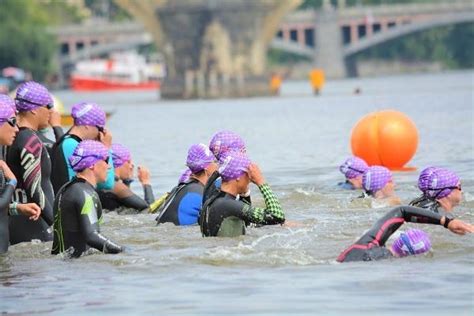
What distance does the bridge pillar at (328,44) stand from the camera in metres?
143

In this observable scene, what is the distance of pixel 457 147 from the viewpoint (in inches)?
1449

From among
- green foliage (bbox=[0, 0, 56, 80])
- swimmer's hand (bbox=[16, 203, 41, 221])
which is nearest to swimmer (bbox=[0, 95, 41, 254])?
swimmer's hand (bbox=[16, 203, 41, 221])

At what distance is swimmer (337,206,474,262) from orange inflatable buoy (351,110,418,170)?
1307 cm

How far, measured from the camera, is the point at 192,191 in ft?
52.5

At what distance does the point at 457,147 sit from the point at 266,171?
23.3ft

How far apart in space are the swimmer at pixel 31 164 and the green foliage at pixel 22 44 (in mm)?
108686

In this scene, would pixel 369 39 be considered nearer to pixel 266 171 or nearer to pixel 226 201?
pixel 266 171

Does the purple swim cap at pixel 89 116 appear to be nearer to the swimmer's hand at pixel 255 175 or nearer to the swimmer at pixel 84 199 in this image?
the swimmer at pixel 84 199

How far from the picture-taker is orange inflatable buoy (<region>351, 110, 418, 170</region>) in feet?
A: 90.3

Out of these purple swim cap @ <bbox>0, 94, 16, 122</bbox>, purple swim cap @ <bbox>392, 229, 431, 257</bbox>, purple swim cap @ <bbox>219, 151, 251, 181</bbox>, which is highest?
purple swim cap @ <bbox>0, 94, 16, 122</bbox>

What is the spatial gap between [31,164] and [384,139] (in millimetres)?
13666

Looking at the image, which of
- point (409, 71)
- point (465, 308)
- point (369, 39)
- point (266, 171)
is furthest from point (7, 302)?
point (409, 71)

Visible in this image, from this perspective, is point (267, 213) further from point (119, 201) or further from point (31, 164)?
point (119, 201)

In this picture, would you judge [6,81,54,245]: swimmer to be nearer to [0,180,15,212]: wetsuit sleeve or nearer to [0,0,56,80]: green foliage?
[0,180,15,212]: wetsuit sleeve
